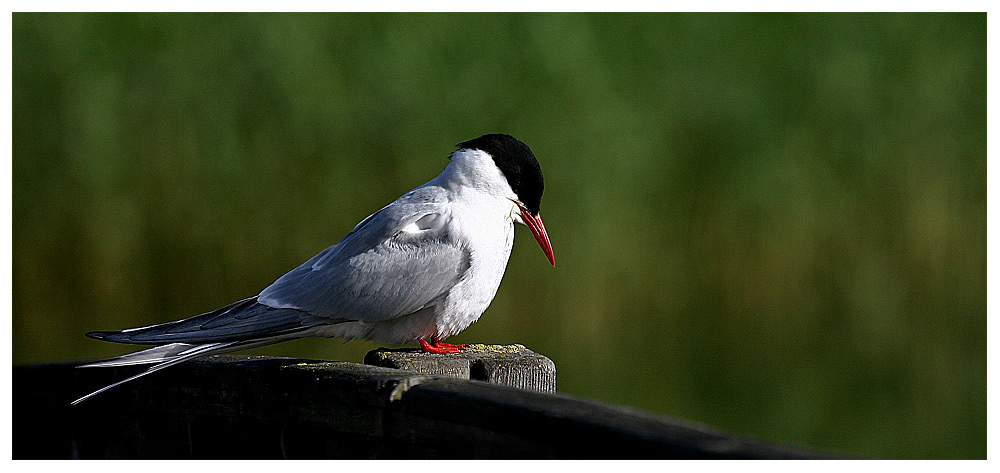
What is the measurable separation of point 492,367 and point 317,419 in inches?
18.4

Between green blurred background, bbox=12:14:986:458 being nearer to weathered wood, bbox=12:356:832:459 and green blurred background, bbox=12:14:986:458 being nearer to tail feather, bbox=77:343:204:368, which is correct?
weathered wood, bbox=12:356:832:459

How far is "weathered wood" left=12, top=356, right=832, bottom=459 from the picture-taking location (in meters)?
1.47

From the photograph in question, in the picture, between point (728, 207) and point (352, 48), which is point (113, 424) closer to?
point (352, 48)

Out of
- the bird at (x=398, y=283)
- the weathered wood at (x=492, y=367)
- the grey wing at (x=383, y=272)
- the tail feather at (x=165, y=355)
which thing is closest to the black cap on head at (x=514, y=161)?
the bird at (x=398, y=283)

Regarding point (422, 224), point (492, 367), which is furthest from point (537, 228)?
point (492, 367)

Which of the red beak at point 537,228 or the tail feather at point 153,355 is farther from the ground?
the red beak at point 537,228

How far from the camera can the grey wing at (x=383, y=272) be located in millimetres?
2578

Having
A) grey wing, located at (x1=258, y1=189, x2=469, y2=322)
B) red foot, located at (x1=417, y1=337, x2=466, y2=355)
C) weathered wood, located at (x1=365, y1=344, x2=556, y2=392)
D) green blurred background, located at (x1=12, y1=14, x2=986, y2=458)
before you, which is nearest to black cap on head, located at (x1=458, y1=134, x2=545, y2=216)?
grey wing, located at (x1=258, y1=189, x2=469, y2=322)

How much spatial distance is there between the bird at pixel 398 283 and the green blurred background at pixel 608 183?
6.85 feet

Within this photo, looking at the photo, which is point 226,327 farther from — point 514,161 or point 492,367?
point 514,161

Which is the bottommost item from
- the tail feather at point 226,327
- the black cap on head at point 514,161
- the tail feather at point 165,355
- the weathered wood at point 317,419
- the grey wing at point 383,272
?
the weathered wood at point 317,419

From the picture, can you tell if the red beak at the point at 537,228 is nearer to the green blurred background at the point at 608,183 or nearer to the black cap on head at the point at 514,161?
the black cap on head at the point at 514,161

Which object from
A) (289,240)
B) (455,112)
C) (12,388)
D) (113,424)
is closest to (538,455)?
(113,424)

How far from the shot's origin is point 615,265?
5855mm
